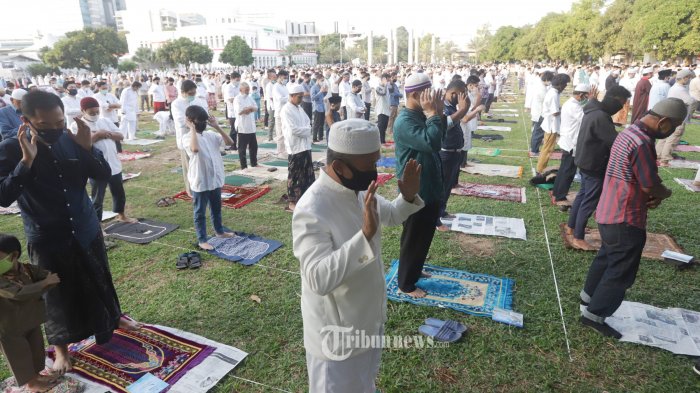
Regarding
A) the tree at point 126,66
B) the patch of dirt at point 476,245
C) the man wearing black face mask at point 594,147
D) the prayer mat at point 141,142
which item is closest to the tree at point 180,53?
the tree at point 126,66

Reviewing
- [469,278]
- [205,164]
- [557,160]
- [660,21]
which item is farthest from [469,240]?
[660,21]

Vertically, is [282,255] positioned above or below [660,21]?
below

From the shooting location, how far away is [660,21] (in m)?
19.6

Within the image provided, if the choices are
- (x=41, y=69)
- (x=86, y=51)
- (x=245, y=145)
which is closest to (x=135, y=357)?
(x=245, y=145)

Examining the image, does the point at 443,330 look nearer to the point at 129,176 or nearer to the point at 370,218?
the point at 370,218

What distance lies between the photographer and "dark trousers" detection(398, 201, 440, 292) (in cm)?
366

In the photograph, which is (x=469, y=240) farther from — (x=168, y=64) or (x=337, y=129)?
(x=168, y=64)

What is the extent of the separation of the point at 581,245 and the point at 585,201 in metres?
0.51

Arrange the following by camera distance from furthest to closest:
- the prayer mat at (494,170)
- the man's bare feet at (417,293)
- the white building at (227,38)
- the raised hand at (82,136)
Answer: the white building at (227,38) < the prayer mat at (494,170) < the man's bare feet at (417,293) < the raised hand at (82,136)

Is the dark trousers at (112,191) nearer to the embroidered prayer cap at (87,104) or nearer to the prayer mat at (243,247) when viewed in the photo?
the embroidered prayer cap at (87,104)

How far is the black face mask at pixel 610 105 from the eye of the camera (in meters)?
4.24

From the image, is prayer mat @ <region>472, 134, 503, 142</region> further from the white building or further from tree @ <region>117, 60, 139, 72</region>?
the white building

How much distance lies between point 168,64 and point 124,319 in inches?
1997

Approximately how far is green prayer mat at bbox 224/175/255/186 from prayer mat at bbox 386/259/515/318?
432 cm
